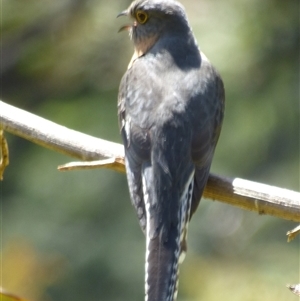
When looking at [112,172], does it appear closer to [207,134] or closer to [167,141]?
[207,134]

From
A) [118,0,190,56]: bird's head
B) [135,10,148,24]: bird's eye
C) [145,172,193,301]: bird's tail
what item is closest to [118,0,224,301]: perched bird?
[145,172,193,301]: bird's tail

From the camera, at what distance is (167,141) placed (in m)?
4.66

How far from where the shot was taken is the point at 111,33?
24.3 feet

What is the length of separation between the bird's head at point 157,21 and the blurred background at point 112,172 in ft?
3.87

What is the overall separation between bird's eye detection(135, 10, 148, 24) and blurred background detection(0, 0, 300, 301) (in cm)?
119

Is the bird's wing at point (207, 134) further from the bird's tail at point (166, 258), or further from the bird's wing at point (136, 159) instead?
the bird's wing at point (136, 159)

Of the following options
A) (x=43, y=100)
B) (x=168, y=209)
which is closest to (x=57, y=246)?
(x=43, y=100)

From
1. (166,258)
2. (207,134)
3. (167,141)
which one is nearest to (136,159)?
(167,141)

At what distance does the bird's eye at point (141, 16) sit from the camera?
5707 mm

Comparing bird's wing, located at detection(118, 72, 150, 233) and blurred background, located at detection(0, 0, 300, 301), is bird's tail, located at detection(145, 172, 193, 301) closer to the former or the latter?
bird's wing, located at detection(118, 72, 150, 233)

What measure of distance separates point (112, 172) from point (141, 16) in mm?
1478

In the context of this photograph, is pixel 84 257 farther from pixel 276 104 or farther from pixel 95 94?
pixel 276 104

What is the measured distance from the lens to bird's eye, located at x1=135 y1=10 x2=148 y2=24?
5.71m

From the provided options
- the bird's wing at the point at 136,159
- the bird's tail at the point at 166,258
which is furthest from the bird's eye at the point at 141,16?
the bird's tail at the point at 166,258
